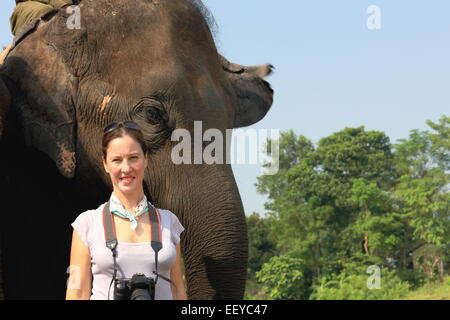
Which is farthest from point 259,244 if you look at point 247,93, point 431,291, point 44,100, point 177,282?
point 177,282

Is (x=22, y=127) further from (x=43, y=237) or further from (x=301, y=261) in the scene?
(x=301, y=261)

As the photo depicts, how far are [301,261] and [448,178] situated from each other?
38.3ft

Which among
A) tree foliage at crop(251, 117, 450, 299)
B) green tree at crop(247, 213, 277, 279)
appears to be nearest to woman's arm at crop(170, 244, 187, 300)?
tree foliage at crop(251, 117, 450, 299)

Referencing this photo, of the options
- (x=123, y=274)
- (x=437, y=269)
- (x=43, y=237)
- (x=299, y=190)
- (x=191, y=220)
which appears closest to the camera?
(x=123, y=274)

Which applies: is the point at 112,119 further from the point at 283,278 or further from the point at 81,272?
the point at 283,278

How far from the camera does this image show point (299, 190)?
67.0m

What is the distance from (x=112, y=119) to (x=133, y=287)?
92.5 inches

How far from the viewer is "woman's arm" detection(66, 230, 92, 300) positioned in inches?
138

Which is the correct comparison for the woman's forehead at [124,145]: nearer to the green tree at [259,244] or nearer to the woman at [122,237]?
the woman at [122,237]

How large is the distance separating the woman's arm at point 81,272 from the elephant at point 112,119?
5.89 ft

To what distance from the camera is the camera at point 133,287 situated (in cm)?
341

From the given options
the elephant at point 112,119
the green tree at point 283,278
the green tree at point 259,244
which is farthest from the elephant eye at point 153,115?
the green tree at point 259,244

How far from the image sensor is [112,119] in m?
5.62

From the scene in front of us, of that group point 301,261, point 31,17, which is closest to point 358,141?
point 301,261
